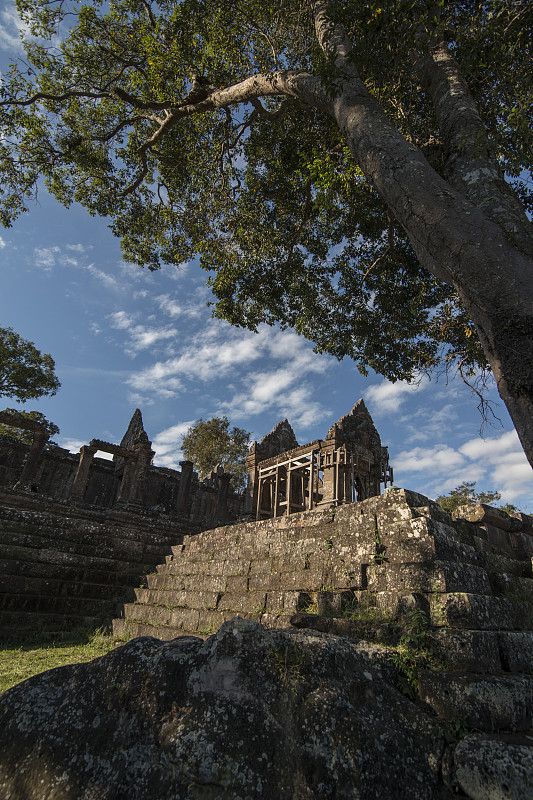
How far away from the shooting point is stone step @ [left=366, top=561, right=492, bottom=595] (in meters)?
3.89

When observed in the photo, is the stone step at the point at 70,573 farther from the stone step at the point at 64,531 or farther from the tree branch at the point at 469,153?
the tree branch at the point at 469,153

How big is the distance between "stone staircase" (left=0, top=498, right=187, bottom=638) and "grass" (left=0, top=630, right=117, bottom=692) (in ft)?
1.27

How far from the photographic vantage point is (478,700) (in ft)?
8.82

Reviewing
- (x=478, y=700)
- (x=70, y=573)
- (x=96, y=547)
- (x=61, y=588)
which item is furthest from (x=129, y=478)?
(x=478, y=700)

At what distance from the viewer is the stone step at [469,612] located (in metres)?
3.53

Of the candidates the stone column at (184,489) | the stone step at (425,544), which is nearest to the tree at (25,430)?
the stone column at (184,489)

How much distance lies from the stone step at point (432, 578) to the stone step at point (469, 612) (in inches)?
5.0

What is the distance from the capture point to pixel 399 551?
14.9 ft

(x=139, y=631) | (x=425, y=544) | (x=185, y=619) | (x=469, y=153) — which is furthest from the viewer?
(x=139, y=631)

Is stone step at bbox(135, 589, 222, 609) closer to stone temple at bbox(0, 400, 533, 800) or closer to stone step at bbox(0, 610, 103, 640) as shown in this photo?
stone temple at bbox(0, 400, 533, 800)

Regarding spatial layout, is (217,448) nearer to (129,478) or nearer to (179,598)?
(129,478)

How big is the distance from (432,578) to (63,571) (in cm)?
774

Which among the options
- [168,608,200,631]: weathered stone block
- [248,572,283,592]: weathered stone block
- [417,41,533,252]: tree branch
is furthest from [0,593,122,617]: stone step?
[417,41,533,252]: tree branch

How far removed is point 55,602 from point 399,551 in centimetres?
698
